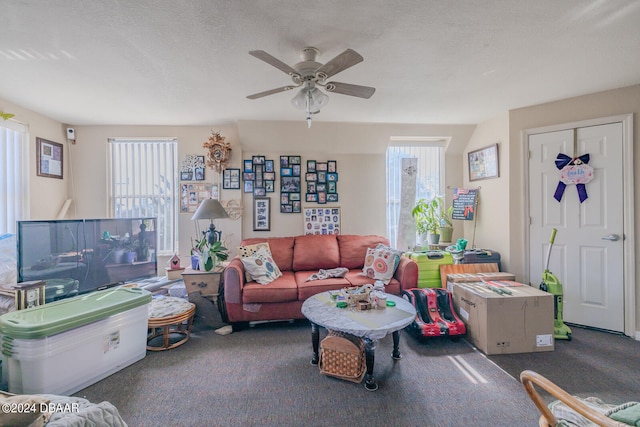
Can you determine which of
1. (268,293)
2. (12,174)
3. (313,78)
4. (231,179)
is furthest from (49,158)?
(313,78)

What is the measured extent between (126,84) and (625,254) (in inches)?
197

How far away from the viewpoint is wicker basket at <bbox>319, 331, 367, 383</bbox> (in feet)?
6.21

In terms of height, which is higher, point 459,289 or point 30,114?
point 30,114

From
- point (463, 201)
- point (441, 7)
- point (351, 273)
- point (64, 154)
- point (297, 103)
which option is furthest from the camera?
point (463, 201)

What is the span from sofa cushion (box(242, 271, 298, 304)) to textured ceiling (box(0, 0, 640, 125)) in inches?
77.5

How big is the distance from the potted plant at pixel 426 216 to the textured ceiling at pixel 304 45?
1.41 meters

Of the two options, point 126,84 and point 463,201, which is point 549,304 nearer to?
point 463,201

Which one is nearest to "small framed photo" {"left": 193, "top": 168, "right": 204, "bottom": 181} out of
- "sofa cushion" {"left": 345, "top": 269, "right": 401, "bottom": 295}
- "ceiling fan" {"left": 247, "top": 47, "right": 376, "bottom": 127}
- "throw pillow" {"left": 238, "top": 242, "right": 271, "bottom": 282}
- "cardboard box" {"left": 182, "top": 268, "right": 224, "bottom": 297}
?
"throw pillow" {"left": 238, "top": 242, "right": 271, "bottom": 282}

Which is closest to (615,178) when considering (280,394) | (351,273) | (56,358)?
(351,273)

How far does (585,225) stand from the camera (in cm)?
275

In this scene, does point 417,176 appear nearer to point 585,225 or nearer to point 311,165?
point 311,165

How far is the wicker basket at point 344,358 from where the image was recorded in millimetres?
1894

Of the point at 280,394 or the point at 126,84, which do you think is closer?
the point at 280,394

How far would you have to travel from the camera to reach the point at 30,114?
300cm
